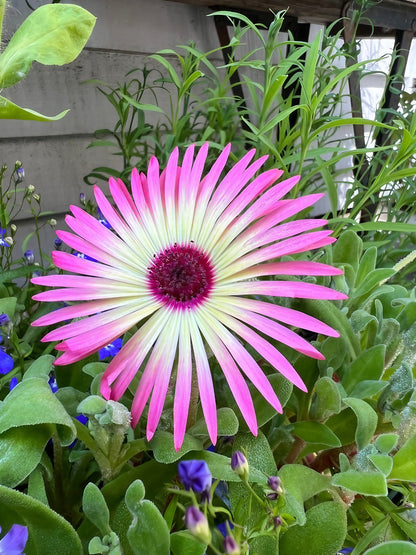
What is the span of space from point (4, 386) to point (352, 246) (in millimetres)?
313

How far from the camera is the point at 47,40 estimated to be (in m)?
0.30

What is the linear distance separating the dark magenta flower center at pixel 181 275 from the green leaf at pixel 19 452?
0.32 feet

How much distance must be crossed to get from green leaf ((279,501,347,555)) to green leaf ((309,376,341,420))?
0.06 metres

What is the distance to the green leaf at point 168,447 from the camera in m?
0.24

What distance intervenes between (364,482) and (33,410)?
17 cm

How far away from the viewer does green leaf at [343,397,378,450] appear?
287 millimetres

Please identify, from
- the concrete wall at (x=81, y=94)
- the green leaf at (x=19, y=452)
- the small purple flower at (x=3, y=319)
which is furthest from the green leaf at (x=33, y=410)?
the concrete wall at (x=81, y=94)

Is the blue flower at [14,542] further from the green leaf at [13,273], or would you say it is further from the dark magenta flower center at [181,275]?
the green leaf at [13,273]

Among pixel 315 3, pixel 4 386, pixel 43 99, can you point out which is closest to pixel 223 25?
pixel 315 3

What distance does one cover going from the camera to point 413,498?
0.34 m

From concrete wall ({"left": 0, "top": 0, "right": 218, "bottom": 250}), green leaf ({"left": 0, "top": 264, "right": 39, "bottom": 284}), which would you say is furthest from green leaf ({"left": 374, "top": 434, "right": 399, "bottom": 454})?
concrete wall ({"left": 0, "top": 0, "right": 218, "bottom": 250})

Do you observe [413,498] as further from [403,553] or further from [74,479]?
[74,479]

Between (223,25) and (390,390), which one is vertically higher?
(223,25)

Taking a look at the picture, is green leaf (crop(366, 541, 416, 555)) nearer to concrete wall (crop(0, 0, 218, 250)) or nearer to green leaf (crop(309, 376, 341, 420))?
green leaf (crop(309, 376, 341, 420))
